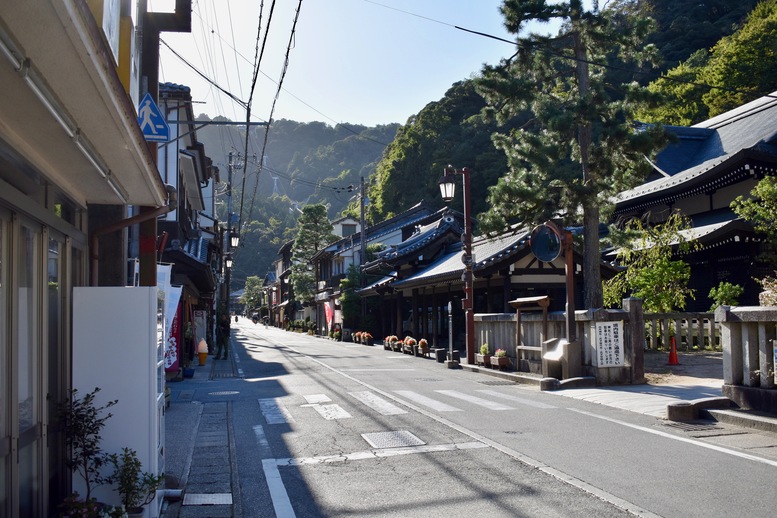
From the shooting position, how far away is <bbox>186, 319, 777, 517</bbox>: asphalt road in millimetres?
5885

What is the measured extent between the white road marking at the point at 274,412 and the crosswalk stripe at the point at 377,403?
1.48 m

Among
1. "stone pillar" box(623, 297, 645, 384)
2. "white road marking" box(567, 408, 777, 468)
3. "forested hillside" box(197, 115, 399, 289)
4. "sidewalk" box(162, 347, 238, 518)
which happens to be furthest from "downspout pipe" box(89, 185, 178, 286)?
"forested hillside" box(197, 115, 399, 289)

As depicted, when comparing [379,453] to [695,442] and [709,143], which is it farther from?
[709,143]

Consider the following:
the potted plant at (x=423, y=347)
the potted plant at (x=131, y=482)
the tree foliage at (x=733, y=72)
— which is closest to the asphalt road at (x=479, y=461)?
the potted plant at (x=131, y=482)

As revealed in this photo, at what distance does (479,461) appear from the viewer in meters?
7.50

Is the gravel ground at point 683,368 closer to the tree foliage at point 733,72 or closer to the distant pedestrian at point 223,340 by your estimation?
the distant pedestrian at point 223,340

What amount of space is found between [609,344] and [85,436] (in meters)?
11.6

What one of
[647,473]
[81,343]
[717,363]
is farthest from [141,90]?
[717,363]

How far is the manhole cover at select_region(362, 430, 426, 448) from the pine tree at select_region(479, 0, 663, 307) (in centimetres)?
949

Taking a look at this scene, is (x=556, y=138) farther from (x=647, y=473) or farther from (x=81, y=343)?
(x=81, y=343)

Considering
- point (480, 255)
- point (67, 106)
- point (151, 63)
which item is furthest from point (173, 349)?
point (67, 106)

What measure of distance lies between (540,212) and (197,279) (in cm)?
1259

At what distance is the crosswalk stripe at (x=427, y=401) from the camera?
37.6 feet

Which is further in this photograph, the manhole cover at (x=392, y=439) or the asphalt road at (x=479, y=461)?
the manhole cover at (x=392, y=439)
